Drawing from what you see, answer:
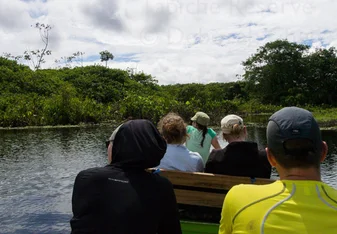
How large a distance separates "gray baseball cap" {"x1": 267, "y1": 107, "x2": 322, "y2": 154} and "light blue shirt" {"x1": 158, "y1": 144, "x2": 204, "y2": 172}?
2.82m

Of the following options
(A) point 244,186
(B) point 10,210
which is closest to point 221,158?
(A) point 244,186

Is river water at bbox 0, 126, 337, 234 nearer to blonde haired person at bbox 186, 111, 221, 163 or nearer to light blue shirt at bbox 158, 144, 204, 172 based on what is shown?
blonde haired person at bbox 186, 111, 221, 163

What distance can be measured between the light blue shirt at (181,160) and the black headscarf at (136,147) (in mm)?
2261

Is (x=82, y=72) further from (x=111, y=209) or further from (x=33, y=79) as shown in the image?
(x=111, y=209)

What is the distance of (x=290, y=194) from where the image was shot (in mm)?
1437

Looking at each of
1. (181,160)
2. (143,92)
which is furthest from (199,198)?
(143,92)

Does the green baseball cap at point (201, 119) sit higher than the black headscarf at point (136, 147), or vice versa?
the green baseball cap at point (201, 119)

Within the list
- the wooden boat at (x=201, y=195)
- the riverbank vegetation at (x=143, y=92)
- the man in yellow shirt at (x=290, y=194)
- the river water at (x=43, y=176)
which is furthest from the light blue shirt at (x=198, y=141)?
the riverbank vegetation at (x=143, y=92)

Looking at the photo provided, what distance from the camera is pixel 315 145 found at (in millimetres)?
→ 1488

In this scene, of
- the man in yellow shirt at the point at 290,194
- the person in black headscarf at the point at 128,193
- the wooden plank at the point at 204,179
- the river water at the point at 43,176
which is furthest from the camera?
the river water at the point at 43,176

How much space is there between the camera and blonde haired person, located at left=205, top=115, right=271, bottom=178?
4.06m

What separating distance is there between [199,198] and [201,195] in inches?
2.0

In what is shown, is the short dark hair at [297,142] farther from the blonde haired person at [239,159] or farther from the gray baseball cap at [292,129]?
the blonde haired person at [239,159]

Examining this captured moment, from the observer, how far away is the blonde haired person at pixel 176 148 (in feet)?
14.0
